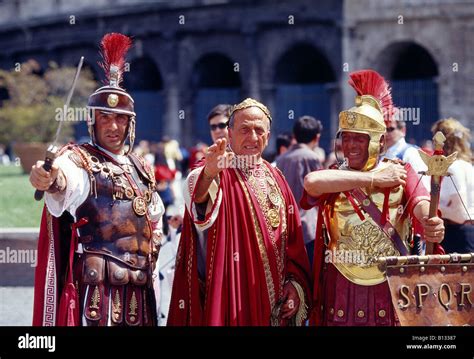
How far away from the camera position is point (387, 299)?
5684 millimetres

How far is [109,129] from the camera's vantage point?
5875 millimetres

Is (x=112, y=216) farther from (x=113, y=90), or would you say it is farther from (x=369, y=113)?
(x=369, y=113)

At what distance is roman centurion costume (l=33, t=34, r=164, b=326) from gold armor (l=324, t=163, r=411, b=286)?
1.10 m

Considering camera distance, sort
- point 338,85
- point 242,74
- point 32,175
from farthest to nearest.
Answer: point 242,74
point 338,85
point 32,175

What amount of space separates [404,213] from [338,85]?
878 inches

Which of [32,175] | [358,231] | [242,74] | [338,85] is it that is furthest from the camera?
[242,74]

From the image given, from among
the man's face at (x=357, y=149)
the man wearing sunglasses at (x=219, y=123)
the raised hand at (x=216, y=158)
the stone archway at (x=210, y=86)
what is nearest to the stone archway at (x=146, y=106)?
the stone archway at (x=210, y=86)

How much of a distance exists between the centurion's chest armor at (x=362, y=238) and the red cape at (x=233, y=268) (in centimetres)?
25

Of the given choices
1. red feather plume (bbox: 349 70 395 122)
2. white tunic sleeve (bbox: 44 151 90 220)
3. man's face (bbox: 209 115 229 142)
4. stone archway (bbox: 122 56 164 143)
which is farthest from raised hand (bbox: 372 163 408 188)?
stone archway (bbox: 122 56 164 143)

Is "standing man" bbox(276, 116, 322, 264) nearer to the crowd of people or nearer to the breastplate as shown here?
the crowd of people

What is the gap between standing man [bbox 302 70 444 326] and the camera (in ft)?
18.6

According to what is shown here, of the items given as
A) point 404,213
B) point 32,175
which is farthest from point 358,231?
point 32,175

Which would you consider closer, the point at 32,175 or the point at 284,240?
the point at 32,175

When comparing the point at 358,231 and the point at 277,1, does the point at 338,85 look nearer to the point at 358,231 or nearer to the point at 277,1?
the point at 277,1
